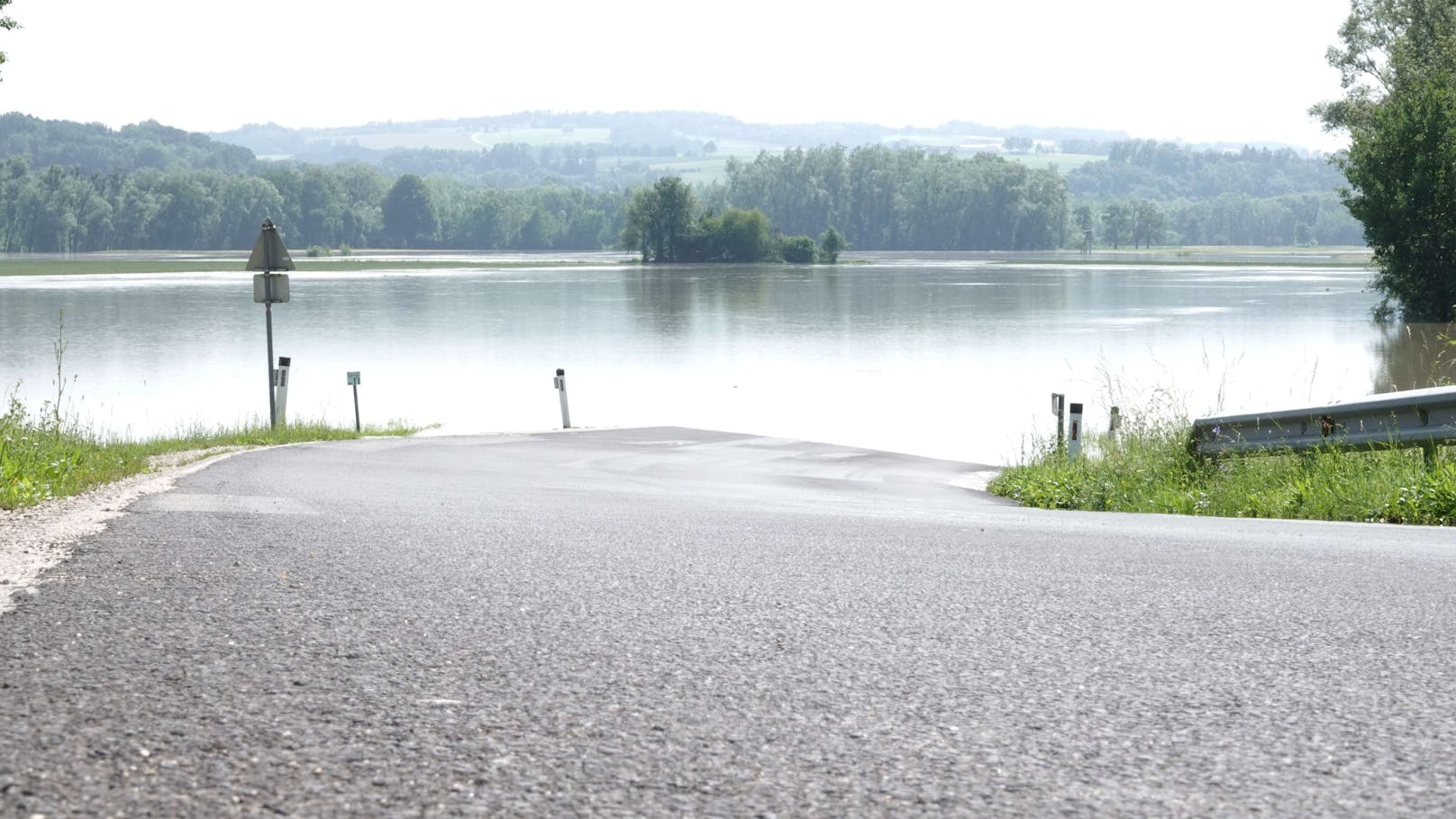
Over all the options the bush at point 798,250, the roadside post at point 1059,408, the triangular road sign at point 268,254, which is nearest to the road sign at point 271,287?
the triangular road sign at point 268,254

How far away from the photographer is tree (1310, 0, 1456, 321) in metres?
44.5

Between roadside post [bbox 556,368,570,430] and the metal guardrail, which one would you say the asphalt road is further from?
roadside post [bbox 556,368,570,430]

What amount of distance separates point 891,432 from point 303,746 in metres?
22.0

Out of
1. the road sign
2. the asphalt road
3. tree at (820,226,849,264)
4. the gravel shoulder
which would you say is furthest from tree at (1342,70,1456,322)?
tree at (820,226,849,264)

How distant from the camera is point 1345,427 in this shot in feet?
40.6

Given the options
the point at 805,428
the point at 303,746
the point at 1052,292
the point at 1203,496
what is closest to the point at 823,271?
the point at 1052,292

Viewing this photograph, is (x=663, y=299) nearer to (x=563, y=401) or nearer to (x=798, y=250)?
(x=563, y=401)

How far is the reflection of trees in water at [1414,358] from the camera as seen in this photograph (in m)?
32.0

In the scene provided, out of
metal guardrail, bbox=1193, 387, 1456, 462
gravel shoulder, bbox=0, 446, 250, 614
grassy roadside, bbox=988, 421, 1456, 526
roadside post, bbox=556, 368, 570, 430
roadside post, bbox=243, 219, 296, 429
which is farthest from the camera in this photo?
roadside post, bbox=556, 368, 570, 430

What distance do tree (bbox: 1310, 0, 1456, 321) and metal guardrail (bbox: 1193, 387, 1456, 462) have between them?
35.7 m

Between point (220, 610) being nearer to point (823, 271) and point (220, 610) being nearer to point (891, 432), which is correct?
point (891, 432)

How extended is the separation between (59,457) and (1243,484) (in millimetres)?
10354

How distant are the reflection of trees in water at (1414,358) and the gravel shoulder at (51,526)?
22004 mm

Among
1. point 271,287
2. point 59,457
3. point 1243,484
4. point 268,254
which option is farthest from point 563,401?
point 1243,484
